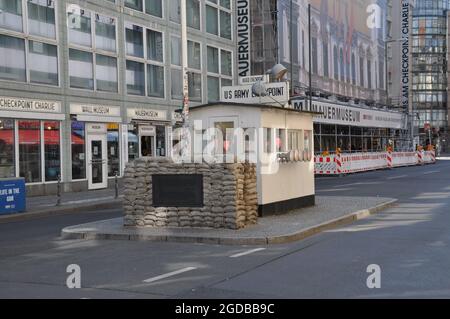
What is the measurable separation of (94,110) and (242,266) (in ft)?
58.7

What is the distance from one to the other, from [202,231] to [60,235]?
123 inches

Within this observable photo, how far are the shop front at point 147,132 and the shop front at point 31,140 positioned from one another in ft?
14.8

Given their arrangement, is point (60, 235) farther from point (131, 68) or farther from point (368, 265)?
point (131, 68)

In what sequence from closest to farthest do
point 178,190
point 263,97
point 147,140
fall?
1. point 178,190
2. point 263,97
3. point 147,140

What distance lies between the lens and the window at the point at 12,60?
21.4 meters

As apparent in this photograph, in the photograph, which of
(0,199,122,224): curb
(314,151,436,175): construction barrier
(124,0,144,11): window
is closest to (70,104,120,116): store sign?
(124,0,144,11): window

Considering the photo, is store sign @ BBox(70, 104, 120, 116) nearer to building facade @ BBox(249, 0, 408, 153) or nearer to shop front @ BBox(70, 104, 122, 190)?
shop front @ BBox(70, 104, 122, 190)

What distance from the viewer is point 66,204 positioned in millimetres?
19078

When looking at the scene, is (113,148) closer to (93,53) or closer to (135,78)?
(135,78)

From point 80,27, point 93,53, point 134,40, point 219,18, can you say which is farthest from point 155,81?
point 219,18

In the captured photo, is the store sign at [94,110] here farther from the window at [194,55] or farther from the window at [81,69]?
the window at [194,55]

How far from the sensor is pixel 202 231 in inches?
458

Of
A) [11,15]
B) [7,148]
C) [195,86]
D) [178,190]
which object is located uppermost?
[11,15]

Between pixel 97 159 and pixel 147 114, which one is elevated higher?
pixel 147 114
